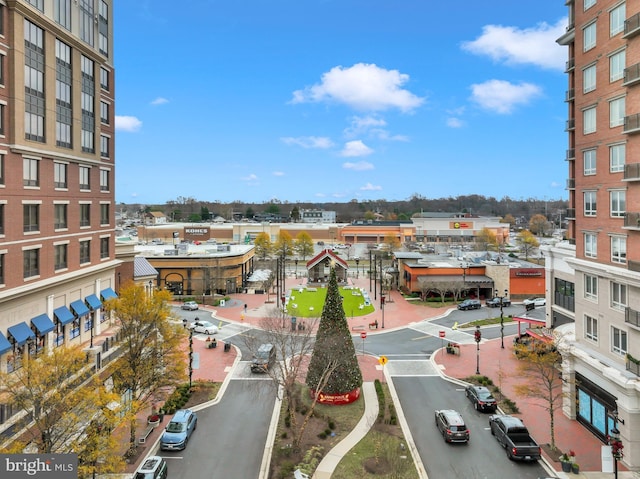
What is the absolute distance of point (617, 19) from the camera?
886 inches

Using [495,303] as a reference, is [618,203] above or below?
above

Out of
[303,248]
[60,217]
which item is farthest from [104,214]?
[303,248]

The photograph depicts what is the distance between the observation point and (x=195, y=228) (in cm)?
12544

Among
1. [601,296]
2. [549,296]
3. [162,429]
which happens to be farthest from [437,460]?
[549,296]

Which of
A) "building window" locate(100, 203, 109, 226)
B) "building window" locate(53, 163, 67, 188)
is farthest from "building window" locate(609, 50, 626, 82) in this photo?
"building window" locate(100, 203, 109, 226)

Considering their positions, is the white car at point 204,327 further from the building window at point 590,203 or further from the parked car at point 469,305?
the building window at point 590,203

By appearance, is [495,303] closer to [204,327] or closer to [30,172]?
[204,327]

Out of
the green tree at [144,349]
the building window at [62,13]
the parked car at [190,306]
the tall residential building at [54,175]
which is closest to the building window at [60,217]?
the tall residential building at [54,175]

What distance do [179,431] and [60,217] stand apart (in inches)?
583

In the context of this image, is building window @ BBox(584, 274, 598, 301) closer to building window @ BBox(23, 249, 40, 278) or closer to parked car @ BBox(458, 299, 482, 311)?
building window @ BBox(23, 249, 40, 278)

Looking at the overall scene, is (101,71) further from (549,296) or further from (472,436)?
(549,296)

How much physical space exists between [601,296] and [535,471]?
32.5ft

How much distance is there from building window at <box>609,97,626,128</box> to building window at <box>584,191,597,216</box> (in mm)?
3976

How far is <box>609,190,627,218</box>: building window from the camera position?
880 inches
